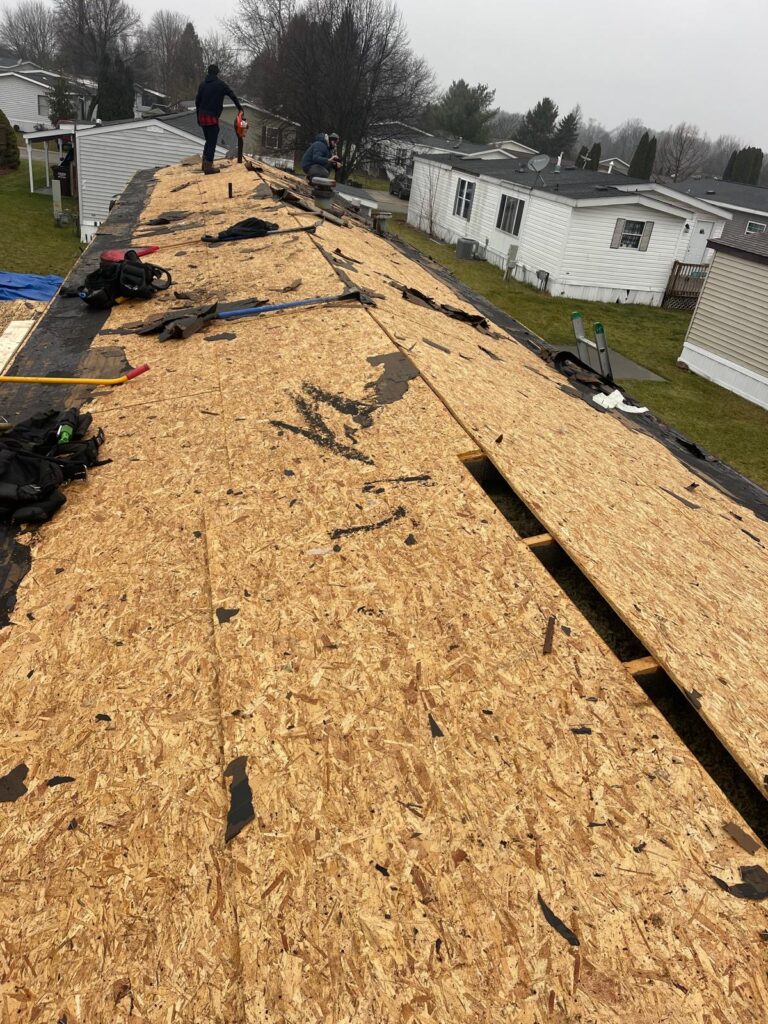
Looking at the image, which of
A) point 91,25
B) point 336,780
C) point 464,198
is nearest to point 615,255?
point 464,198

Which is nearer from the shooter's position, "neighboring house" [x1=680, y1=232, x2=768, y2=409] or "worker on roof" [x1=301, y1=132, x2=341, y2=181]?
"worker on roof" [x1=301, y1=132, x2=341, y2=181]

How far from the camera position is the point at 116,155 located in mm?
22578

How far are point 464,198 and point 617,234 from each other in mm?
9849

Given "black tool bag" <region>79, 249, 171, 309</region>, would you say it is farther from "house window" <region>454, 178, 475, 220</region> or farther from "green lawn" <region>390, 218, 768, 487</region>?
"house window" <region>454, 178, 475, 220</region>

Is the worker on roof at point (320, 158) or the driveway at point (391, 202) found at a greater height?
the worker on roof at point (320, 158)

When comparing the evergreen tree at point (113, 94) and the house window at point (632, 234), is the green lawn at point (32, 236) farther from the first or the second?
the house window at point (632, 234)

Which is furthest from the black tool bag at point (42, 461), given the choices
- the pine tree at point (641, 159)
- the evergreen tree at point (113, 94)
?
the pine tree at point (641, 159)

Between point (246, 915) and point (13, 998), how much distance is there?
2.30ft

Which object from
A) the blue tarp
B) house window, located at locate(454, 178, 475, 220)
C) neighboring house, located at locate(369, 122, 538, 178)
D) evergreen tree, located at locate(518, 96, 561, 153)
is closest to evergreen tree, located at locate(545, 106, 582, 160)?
evergreen tree, located at locate(518, 96, 561, 153)

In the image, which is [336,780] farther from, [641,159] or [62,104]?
[641,159]

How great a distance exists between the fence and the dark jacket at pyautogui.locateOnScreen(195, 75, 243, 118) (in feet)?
61.1

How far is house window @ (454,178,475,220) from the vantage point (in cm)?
2994

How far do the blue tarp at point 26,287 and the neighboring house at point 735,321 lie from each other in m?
16.7

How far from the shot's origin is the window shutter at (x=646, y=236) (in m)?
23.4
